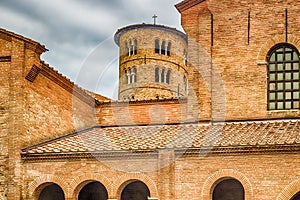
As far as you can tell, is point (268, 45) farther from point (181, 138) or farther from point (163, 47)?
point (163, 47)

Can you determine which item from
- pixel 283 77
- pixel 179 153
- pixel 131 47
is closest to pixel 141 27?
pixel 131 47

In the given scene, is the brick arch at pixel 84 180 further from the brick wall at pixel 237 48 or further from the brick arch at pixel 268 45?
the brick arch at pixel 268 45

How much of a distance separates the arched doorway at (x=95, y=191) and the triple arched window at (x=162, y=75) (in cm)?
2955

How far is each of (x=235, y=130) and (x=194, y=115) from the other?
2.10m

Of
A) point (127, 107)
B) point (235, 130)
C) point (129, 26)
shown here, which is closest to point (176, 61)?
point (129, 26)

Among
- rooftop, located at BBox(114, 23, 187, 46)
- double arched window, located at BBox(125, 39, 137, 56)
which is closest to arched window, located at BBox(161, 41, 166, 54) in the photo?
rooftop, located at BBox(114, 23, 187, 46)

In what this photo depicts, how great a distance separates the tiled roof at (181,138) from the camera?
57.9 feet

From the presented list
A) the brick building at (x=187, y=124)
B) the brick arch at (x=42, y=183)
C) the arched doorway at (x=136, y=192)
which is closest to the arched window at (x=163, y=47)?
the brick building at (x=187, y=124)

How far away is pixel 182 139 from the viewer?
18.8 meters

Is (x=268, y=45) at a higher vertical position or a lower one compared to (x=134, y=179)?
higher

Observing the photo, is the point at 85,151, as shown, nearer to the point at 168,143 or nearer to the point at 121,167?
the point at 121,167

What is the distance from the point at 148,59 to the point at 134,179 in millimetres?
33828

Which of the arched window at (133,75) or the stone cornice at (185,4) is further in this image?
the arched window at (133,75)

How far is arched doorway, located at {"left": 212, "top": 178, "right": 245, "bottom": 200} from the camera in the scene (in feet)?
63.2
